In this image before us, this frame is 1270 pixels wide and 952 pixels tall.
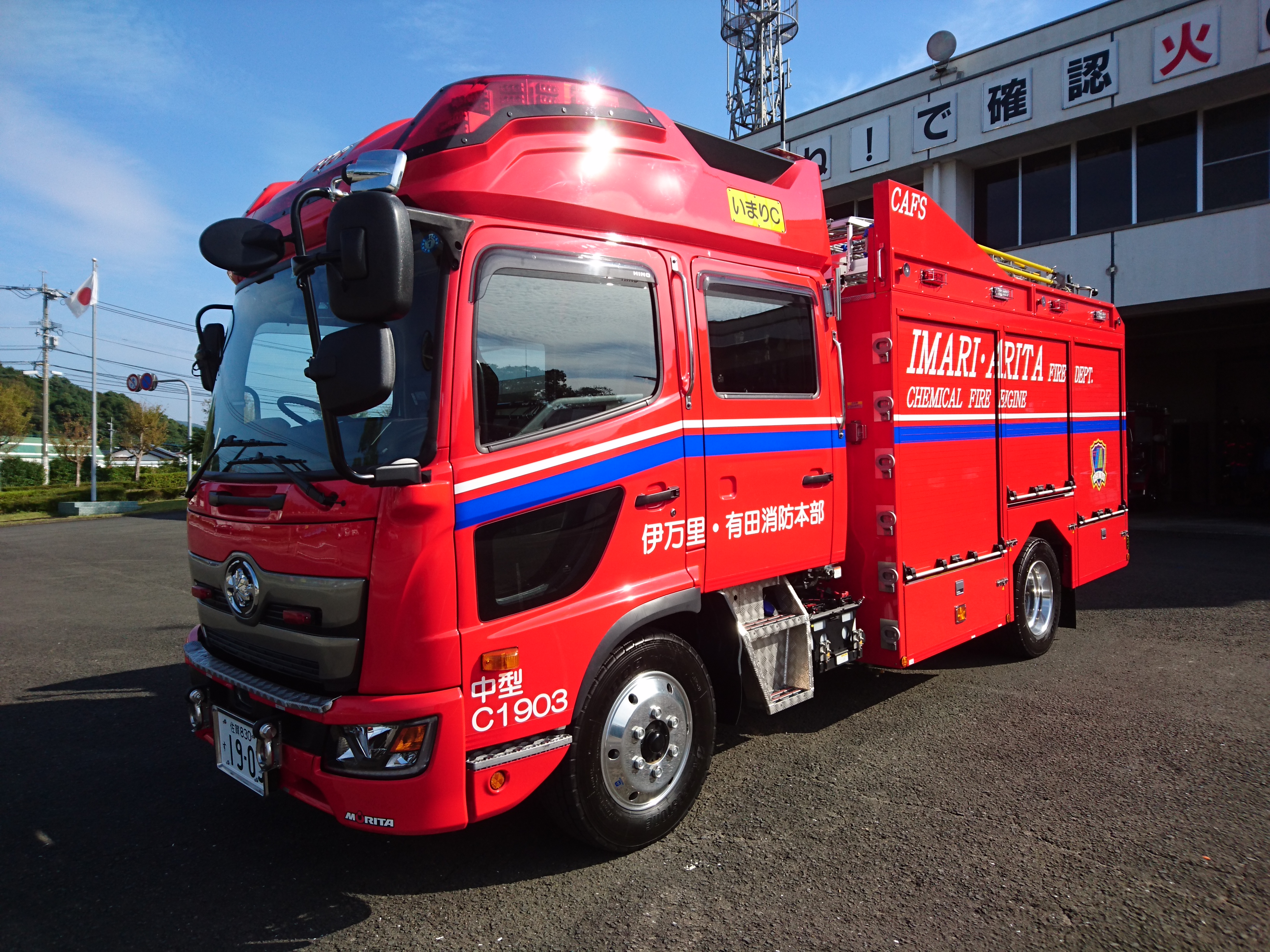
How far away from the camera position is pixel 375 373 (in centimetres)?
244

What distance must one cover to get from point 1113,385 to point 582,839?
629 centimetres

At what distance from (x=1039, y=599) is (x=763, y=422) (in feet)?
11.8

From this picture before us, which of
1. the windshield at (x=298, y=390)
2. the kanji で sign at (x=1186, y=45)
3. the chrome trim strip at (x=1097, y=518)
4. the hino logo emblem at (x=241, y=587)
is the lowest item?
the chrome trim strip at (x=1097, y=518)

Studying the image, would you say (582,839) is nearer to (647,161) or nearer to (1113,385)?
(647,161)

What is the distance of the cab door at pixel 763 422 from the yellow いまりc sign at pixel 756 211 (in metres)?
0.24

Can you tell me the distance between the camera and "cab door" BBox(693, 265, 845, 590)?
3.62 m

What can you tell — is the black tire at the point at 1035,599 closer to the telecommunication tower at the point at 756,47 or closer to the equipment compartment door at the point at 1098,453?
the equipment compartment door at the point at 1098,453

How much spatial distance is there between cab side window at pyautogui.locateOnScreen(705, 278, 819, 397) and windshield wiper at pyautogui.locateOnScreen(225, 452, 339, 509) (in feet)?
5.63

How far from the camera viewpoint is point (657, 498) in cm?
332

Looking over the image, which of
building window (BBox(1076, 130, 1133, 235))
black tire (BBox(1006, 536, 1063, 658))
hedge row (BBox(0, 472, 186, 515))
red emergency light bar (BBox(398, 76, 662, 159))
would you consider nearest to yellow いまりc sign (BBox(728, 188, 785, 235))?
red emergency light bar (BBox(398, 76, 662, 159))

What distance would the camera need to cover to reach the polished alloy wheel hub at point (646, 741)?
10.5 feet

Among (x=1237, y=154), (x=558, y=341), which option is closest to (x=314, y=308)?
(x=558, y=341)

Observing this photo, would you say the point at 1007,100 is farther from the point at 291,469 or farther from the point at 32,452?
the point at 32,452

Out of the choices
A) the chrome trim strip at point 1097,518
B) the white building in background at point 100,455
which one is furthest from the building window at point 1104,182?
the white building in background at point 100,455
